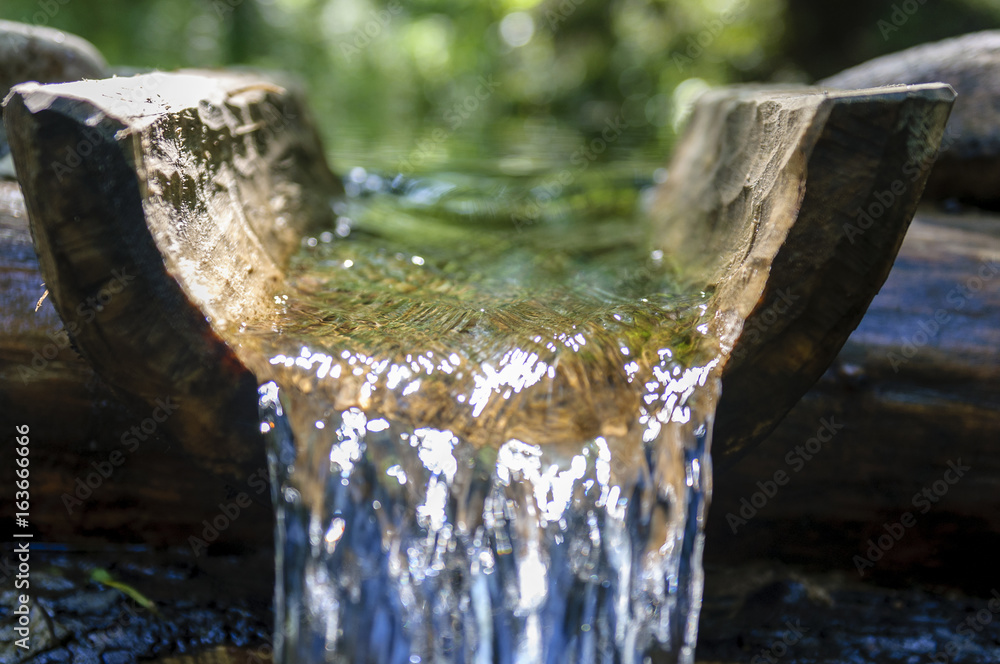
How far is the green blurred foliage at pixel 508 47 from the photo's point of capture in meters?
9.94

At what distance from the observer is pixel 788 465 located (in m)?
2.20

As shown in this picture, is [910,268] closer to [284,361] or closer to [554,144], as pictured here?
[284,361]

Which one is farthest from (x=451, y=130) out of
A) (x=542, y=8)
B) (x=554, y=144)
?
(x=542, y=8)

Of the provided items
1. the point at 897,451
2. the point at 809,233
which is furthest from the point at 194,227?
the point at 897,451

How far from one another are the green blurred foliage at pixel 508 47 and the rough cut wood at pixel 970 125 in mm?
4795

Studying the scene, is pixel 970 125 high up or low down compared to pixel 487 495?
up

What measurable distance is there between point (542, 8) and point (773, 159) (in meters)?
11.4

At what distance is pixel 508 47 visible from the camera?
1224cm

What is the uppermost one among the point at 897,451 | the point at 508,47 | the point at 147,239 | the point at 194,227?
the point at 508,47

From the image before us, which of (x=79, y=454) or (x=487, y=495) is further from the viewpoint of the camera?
(x=79, y=454)

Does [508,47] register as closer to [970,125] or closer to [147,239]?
[970,125]

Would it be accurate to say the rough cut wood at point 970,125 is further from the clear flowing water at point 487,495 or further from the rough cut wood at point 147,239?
the rough cut wood at point 147,239

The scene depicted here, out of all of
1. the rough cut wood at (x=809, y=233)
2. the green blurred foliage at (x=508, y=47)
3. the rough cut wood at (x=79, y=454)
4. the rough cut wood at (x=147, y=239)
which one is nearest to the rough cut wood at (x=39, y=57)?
the rough cut wood at (x=79, y=454)

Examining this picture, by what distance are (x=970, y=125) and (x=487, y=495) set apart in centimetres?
312
